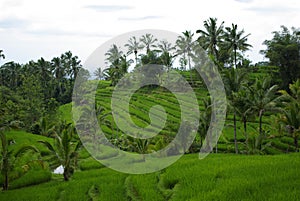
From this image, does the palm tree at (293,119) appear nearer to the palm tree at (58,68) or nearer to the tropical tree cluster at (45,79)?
the tropical tree cluster at (45,79)

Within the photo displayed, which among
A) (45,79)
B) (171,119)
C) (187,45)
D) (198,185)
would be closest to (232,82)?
(198,185)

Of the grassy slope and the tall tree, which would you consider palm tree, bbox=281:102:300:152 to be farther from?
the tall tree

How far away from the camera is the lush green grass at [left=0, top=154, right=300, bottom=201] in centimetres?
965

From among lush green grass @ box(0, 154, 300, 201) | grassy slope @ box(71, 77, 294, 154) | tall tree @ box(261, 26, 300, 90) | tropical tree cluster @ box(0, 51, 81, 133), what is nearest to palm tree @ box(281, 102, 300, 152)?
grassy slope @ box(71, 77, 294, 154)

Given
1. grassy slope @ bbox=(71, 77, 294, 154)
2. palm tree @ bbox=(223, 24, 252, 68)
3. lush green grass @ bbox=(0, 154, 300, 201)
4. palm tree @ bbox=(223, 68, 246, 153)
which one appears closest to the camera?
lush green grass @ bbox=(0, 154, 300, 201)

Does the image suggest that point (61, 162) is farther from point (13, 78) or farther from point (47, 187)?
point (13, 78)

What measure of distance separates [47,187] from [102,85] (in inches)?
1589

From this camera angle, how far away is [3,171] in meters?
13.3

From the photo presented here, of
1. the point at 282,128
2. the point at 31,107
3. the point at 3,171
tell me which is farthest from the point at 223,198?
the point at 31,107

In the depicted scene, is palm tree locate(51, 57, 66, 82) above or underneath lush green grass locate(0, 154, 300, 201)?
above

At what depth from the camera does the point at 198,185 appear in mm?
10828

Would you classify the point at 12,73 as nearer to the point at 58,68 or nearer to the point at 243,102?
the point at 58,68

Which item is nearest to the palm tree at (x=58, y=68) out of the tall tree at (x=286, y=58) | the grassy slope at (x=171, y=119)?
the grassy slope at (x=171, y=119)

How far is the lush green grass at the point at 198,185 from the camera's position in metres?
9.65
